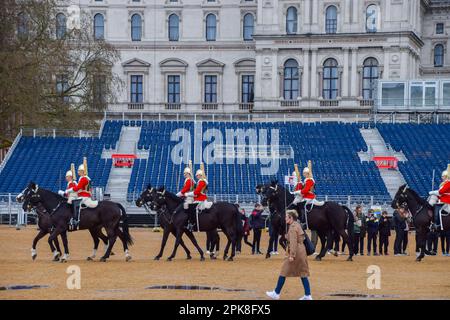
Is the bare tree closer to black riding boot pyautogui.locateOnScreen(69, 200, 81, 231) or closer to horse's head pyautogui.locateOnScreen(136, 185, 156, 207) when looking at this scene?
horse's head pyautogui.locateOnScreen(136, 185, 156, 207)

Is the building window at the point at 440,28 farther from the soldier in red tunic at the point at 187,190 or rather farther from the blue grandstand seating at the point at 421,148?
the soldier in red tunic at the point at 187,190

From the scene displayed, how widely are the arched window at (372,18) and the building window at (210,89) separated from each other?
627 inches

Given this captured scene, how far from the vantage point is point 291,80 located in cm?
8319

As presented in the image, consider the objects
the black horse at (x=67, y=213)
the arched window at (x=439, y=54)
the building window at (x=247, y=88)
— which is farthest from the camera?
the arched window at (x=439, y=54)

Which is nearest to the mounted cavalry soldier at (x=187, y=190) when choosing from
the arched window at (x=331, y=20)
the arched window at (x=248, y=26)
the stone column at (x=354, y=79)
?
the stone column at (x=354, y=79)

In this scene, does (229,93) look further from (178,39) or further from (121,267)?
(121,267)

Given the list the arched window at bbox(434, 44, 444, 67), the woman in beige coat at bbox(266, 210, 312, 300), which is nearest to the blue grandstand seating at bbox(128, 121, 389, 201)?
the woman in beige coat at bbox(266, 210, 312, 300)

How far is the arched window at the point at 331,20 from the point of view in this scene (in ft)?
271

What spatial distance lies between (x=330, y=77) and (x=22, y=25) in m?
35.6

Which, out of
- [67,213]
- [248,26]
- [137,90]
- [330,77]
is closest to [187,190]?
[67,213]
